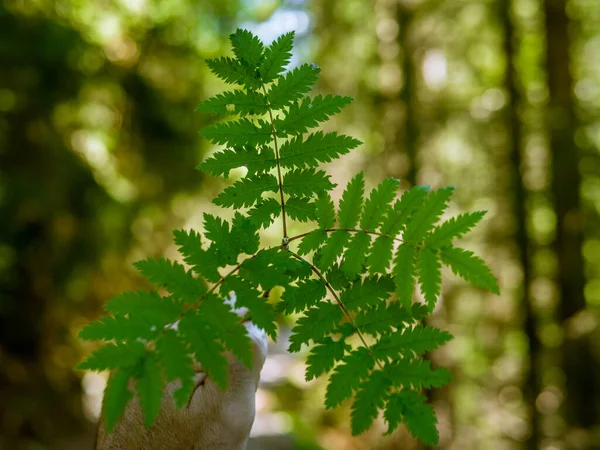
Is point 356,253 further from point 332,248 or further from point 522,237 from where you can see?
point 522,237

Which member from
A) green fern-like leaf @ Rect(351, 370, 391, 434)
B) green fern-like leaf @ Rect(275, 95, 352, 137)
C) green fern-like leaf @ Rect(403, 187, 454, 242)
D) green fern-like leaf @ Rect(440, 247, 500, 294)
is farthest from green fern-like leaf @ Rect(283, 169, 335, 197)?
green fern-like leaf @ Rect(351, 370, 391, 434)

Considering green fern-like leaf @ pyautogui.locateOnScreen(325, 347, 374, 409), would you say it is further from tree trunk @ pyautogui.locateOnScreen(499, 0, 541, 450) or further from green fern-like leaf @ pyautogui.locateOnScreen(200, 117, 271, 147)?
tree trunk @ pyautogui.locateOnScreen(499, 0, 541, 450)

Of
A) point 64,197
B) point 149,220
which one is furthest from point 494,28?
point 64,197

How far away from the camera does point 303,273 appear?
1537 mm

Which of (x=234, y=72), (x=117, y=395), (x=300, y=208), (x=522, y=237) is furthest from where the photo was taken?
(x=522, y=237)

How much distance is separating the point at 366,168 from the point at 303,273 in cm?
800

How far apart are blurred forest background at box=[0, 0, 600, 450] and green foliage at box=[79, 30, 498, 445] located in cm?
674

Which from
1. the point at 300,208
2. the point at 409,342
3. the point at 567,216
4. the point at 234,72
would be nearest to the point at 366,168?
the point at 567,216

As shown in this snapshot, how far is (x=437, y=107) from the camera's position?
8.74m

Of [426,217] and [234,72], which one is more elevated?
[234,72]

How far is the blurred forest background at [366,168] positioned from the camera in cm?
788

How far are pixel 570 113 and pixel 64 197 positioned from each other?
26.3 feet

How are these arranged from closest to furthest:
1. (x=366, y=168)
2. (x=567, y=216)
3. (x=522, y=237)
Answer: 1. (x=522, y=237)
2. (x=567, y=216)
3. (x=366, y=168)

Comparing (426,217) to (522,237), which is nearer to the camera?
(426,217)
